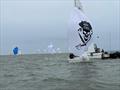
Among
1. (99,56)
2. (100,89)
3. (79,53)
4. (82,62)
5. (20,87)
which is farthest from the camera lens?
(99,56)

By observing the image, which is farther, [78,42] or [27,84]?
[78,42]

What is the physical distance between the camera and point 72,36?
51438mm

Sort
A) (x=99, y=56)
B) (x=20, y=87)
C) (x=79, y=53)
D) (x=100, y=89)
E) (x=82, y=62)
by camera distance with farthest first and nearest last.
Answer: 1. (x=99, y=56)
2. (x=82, y=62)
3. (x=79, y=53)
4. (x=20, y=87)
5. (x=100, y=89)

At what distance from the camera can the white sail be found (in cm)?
5116

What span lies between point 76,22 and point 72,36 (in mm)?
2020

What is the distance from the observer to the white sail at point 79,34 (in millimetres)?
51156

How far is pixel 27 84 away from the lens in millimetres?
28375

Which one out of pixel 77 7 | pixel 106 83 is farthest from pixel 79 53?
pixel 106 83

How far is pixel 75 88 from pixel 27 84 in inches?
173

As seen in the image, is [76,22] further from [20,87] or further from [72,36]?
[20,87]

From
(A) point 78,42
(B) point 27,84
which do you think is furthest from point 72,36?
(B) point 27,84

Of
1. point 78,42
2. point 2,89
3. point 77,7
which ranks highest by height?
point 77,7

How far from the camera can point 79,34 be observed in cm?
5206

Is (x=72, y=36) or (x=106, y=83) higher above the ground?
(x=72, y=36)
